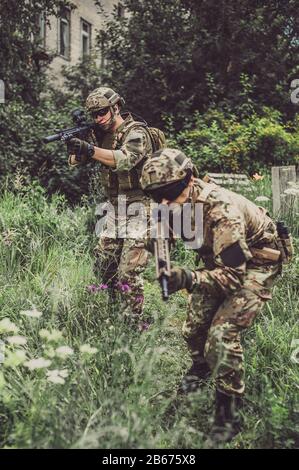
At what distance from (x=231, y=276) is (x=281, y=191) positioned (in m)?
3.45

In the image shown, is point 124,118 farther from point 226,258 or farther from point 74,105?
point 74,105

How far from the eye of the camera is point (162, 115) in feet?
31.6

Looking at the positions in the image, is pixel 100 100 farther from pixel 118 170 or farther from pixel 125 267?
pixel 125 267

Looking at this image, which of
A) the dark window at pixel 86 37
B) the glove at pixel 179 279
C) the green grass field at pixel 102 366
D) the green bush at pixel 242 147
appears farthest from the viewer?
the dark window at pixel 86 37

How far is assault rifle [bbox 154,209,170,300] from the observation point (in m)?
2.80

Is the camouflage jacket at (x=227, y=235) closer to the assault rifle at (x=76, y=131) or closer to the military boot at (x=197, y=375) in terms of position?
the military boot at (x=197, y=375)

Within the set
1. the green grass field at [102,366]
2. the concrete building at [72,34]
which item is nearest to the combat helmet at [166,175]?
the green grass field at [102,366]

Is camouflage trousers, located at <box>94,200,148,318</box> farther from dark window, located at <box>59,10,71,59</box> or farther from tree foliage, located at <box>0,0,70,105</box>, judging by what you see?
dark window, located at <box>59,10,71,59</box>

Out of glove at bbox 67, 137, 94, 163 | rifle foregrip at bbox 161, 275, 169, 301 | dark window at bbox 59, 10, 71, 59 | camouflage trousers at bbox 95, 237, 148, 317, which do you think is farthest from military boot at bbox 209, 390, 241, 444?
dark window at bbox 59, 10, 71, 59

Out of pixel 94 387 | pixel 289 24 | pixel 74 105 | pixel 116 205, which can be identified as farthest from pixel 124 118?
pixel 289 24

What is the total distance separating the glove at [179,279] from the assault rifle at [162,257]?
0.20ft

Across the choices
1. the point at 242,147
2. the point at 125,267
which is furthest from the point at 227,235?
the point at 242,147

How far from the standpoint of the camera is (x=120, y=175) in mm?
4402

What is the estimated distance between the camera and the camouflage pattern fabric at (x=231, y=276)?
3.00m
